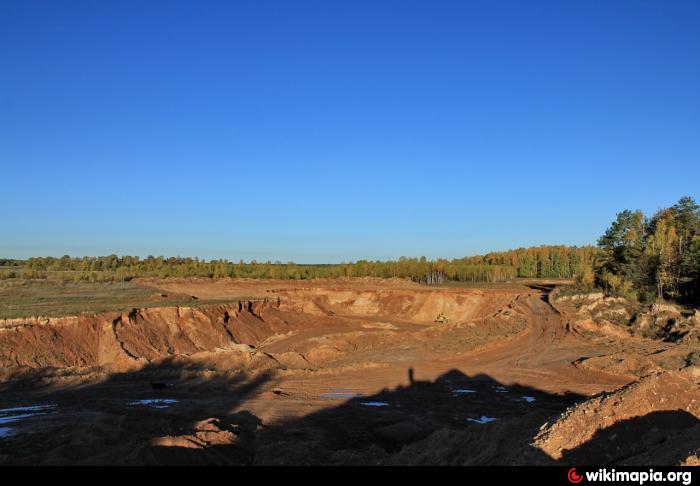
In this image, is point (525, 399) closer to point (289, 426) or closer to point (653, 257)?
point (289, 426)

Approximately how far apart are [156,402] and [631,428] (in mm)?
18794

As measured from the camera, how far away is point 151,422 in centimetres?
1897

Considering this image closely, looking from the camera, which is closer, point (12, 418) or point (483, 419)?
point (12, 418)

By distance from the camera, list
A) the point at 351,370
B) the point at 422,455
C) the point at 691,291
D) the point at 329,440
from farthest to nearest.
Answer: the point at 691,291
the point at 351,370
the point at 329,440
the point at 422,455

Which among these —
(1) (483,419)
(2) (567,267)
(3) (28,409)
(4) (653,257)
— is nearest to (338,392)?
(1) (483,419)

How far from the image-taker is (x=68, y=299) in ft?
166

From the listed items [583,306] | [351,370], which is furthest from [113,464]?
[583,306]

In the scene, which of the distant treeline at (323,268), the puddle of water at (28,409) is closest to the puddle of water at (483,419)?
the puddle of water at (28,409)

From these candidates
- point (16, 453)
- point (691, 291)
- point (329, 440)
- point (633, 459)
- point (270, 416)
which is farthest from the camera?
point (691, 291)

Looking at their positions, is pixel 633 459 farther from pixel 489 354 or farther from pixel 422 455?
pixel 489 354

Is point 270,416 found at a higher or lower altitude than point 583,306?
lower

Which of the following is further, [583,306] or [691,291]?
[691,291]

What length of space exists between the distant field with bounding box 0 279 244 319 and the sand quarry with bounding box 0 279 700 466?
326 cm

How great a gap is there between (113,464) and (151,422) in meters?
6.67
